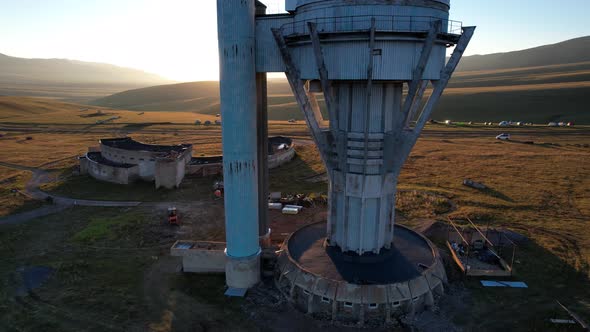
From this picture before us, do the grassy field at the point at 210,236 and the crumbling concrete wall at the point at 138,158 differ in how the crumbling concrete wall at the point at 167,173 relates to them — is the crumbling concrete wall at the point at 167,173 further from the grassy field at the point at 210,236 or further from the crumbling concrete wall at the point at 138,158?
the crumbling concrete wall at the point at 138,158

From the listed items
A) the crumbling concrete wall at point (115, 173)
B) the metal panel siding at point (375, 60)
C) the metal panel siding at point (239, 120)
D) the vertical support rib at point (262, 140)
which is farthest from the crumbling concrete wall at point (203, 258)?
the crumbling concrete wall at point (115, 173)

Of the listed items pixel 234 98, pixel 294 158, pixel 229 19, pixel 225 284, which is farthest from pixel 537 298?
pixel 294 158

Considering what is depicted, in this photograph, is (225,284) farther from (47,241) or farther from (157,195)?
(157,195)

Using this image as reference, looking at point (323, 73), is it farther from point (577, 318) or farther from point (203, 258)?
point (577, 318)

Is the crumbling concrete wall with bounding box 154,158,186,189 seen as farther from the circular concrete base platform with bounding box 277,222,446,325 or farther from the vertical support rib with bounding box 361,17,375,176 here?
the vertical support rib with bounding box 361,17,375,176

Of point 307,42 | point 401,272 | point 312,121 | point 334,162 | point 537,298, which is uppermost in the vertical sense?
point 307,42

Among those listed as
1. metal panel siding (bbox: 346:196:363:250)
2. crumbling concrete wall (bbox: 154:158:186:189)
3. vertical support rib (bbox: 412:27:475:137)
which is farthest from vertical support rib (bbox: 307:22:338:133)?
crumbling concrete wall (bbox: 154:158:186:189)
